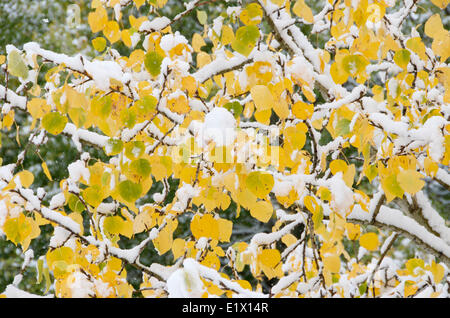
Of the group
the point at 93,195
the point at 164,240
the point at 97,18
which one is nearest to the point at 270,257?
the point at 164,240

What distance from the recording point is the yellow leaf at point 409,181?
117 cm

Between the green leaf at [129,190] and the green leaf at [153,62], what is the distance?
1.10 feet

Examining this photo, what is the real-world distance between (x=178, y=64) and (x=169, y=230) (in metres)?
0.65

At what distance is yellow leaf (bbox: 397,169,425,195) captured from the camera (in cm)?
117

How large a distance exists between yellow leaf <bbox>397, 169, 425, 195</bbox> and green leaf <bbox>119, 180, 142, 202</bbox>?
0.69 metres

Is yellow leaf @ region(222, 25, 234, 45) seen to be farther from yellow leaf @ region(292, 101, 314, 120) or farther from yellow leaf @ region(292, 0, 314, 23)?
yellow leaf @ region(292, 101, 314, 120)

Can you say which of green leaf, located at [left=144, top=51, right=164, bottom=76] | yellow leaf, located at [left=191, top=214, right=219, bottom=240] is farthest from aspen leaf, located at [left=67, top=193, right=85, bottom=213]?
green leaf, located at [left=144, top=51, right=164, bottom=76]

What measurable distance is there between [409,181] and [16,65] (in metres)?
1.11

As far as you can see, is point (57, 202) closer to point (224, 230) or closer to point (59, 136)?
point (224, 230)

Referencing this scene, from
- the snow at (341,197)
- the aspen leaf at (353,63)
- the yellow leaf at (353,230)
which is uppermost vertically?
the aspen leaf at (353,63)

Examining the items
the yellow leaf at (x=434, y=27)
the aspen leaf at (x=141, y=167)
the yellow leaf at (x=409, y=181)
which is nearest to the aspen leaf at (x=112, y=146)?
the aspen leaf at (x=141, y=167)

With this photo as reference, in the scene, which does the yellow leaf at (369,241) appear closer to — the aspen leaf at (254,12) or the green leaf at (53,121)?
the aspen leaf at (254,12)

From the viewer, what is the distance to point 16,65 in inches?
50.4
